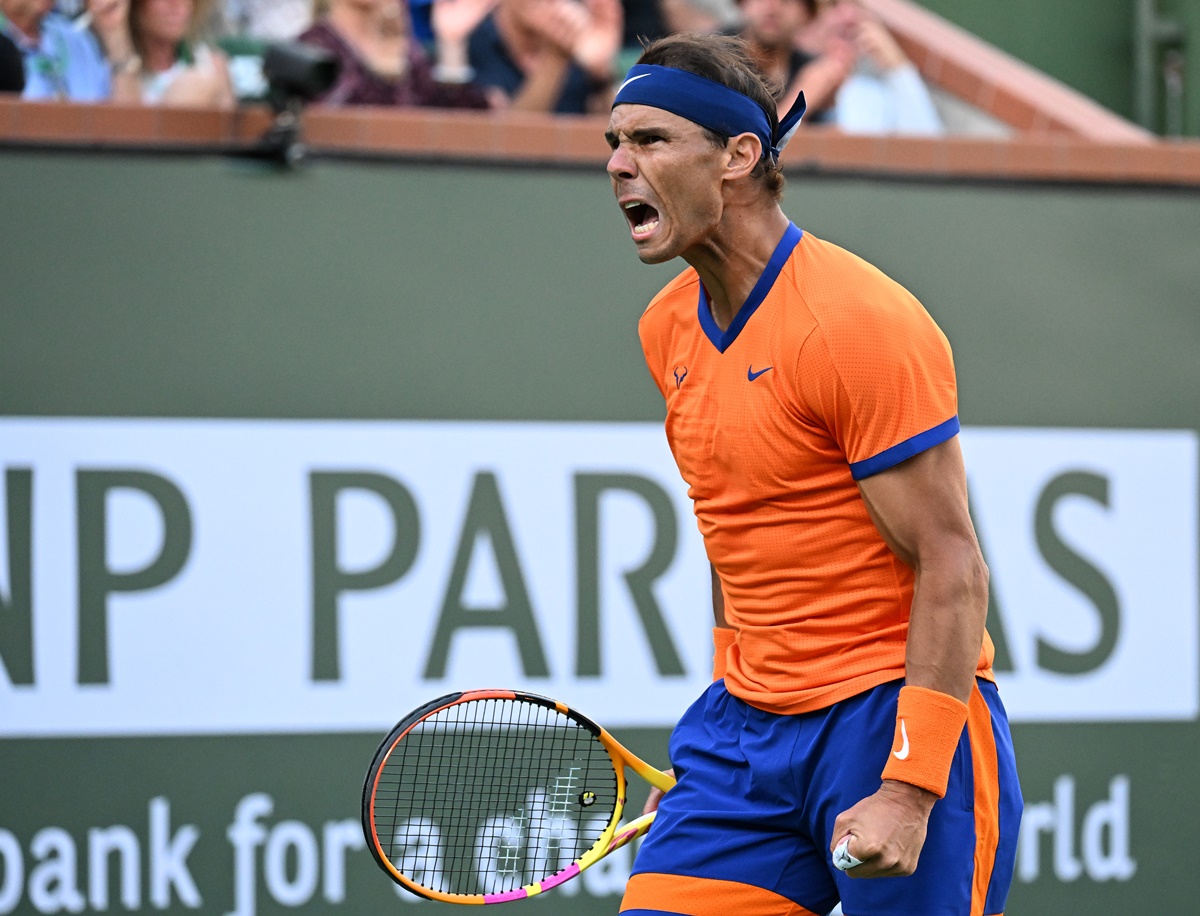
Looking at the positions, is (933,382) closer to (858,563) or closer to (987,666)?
(858,563)

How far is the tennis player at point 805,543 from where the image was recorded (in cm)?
231

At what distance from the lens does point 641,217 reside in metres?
2.58

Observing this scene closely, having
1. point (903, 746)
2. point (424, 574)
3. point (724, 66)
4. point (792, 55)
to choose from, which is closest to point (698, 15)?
point (792, 55)

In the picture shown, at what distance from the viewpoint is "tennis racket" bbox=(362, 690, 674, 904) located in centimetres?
283

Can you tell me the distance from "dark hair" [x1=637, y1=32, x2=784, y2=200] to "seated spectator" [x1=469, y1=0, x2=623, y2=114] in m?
2.80

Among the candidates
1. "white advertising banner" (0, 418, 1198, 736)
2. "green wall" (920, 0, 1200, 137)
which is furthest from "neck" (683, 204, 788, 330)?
"green wall" (920, 0, 1200, 137)

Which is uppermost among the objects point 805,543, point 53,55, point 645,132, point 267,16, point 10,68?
point 267,16

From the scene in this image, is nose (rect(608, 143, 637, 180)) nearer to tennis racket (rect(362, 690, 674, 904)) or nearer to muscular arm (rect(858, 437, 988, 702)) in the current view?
muscular arm (rect(858, 437, 988, 702))

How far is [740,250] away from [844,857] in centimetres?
95

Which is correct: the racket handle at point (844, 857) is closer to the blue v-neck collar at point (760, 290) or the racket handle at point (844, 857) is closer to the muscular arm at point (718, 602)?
the muscular arm at point (718, 602)

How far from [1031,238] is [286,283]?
7.42ft

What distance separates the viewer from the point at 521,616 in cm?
448

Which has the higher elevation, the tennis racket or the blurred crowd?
the blurred crowd

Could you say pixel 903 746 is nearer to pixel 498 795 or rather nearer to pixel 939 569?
pixel 939 569
